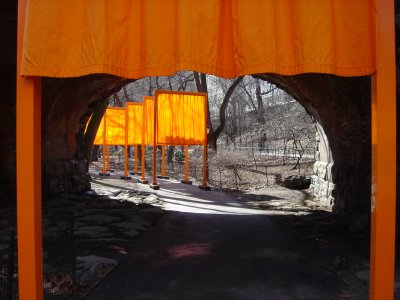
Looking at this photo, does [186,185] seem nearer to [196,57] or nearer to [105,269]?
[105,269]

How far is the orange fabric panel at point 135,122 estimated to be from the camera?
18.0 meters

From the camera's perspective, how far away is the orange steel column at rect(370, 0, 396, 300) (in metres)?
3.26

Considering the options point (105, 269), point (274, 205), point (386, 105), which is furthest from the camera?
point (274, 205)

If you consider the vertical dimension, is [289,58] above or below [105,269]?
above

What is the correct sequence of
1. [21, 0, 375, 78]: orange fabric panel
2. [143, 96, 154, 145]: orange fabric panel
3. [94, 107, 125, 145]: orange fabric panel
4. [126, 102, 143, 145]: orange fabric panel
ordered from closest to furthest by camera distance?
[21, 0, 375, 78]: orange fabric panel, [143, 96, 154, 145]: orange fabric panel, [126, 102, 143, 145]: orange fabric panel, [94, 107, 125, 145]: orange fabric panel

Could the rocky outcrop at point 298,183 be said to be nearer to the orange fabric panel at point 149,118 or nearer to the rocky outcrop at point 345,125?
the rocky outcrop at point 345,125

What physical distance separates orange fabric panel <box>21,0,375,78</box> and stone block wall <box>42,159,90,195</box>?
23.9ft

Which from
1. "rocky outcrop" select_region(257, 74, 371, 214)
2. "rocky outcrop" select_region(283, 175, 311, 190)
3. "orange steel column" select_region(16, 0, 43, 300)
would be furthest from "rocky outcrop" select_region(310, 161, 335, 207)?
"orange steel column" select_region(16, 0, 43, 300)

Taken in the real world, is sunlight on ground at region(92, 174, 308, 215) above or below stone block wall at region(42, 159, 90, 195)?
below

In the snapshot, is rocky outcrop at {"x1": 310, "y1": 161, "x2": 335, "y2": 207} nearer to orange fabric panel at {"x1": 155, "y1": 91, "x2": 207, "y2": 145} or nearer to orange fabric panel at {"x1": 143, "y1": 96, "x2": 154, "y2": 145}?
orange fabric panel at {"x1": 155, "y1": 91, "x2": 207, "y2": 145}

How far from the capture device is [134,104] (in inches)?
703

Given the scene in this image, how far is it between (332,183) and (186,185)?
333 inches

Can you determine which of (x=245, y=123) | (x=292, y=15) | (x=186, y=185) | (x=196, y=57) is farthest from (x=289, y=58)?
(x=245, y=123)

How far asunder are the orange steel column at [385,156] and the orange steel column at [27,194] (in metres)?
2.68
